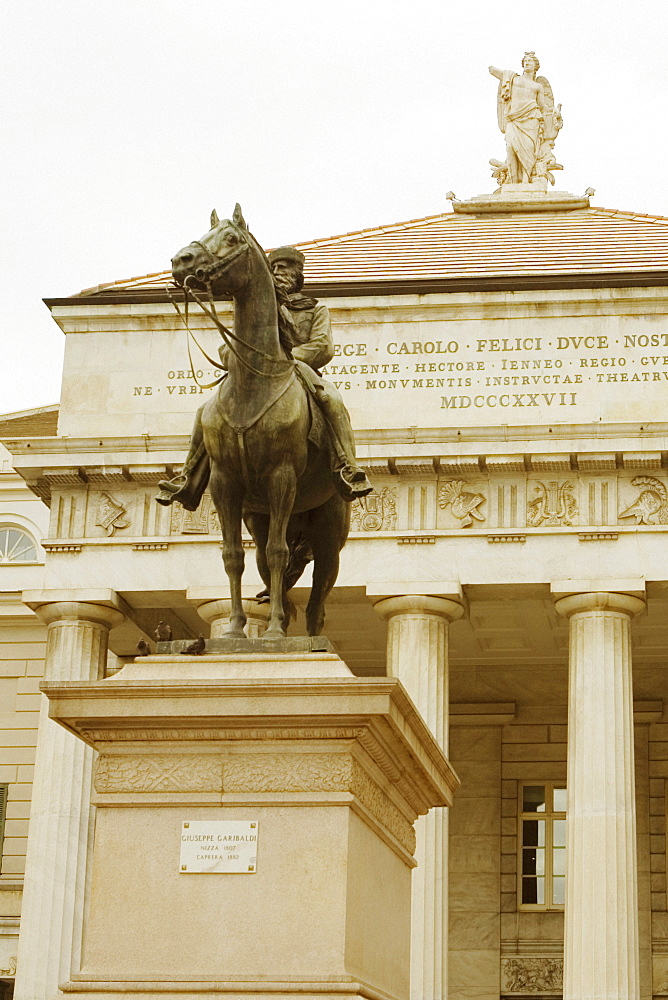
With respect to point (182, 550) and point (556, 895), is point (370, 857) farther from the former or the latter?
point (556, 895)

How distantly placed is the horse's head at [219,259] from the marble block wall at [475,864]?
28836mm

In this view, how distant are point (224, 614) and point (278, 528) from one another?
20722 mm

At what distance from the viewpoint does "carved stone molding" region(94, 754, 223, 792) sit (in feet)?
34.8

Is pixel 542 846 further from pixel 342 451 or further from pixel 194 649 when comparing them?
pixel 194 649

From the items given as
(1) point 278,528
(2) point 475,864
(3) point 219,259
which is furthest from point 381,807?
(2) point 475,864

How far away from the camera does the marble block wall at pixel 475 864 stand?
38250 millimetres

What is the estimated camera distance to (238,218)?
1161 cm

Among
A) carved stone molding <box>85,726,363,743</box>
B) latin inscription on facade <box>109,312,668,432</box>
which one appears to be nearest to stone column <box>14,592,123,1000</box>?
latin inscription on facade <box>109,312,668,432</box>

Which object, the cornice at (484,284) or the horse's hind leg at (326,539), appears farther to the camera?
the cornice at (484,284)

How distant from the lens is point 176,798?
10.6 m

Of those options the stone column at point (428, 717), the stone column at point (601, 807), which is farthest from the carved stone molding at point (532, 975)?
the stone column at point (601, 807)

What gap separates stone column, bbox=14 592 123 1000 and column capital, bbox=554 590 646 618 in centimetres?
823

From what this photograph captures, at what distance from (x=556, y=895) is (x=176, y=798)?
29584mm

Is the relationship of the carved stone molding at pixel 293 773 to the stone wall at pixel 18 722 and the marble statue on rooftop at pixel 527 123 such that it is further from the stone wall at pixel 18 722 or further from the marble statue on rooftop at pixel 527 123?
the marble statue on rooftop at pixel 527 123
